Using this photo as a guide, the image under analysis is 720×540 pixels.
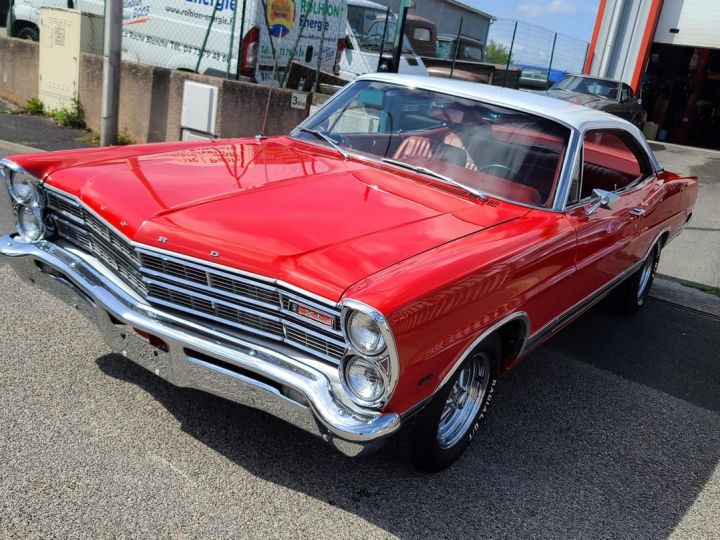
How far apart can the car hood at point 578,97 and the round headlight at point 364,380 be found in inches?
508

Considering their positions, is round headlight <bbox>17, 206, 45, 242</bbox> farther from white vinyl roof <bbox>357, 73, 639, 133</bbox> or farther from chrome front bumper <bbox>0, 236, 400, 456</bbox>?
white vinyl roof <bbox>357, 73, 639, 133</bbox>

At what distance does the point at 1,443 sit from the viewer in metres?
2.88

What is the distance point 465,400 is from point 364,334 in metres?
0.99

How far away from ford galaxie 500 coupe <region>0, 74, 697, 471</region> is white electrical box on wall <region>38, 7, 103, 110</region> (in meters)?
6.57

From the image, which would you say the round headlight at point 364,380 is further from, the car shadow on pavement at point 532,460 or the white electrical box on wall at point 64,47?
the white electrical box on wall at point 64,47

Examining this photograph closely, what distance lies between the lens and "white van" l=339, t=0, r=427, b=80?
1203 cm

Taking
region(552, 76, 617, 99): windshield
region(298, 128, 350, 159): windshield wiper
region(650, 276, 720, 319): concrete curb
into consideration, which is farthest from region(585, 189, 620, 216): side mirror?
region(552, 76, 617, 99): windshield

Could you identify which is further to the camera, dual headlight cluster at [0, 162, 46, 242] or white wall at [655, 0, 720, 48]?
white wall at [655, 0, 720, 48]

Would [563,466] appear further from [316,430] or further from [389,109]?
[389,109]

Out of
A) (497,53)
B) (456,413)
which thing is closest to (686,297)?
(456,413)

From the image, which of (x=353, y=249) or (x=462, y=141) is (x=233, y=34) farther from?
(x=353, y=249)

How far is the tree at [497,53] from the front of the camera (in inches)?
754

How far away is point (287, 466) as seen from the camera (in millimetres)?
3004

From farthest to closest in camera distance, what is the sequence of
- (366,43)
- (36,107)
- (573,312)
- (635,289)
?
(366,43) → (36,107) → (635,289) → (573,312)
